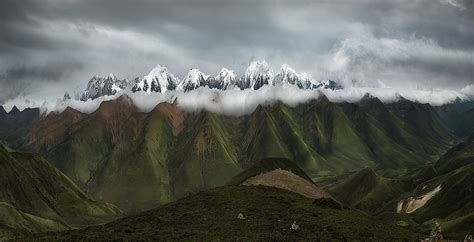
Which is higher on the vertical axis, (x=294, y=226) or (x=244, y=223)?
(x=294, y=226)

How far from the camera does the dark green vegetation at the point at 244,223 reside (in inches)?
5231

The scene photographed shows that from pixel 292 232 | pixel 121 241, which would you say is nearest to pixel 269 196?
pixel 292 232

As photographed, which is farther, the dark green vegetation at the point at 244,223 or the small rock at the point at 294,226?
the small rock at the point at 294,226

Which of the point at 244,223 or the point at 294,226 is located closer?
the point at 294,226

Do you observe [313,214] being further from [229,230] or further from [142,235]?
[142,235]

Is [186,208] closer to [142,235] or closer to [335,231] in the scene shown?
[142,235]

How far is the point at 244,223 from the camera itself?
476 ft

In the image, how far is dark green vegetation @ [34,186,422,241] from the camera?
436 feet

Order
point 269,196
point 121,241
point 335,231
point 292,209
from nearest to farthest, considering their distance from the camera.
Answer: point 121,241 → point 335,231 → point 292,209 → point 269,196

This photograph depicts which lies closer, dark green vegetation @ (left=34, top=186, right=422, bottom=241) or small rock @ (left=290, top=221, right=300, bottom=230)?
dark green vegetation @ (left=34, top=186, right=422, bottom=241)

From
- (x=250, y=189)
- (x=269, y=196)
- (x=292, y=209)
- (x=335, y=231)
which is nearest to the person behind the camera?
A: (x=335, y=231)

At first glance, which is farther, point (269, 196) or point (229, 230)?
point (269, 196)

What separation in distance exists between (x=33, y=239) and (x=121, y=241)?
2494cm

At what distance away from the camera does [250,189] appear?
616 ft
